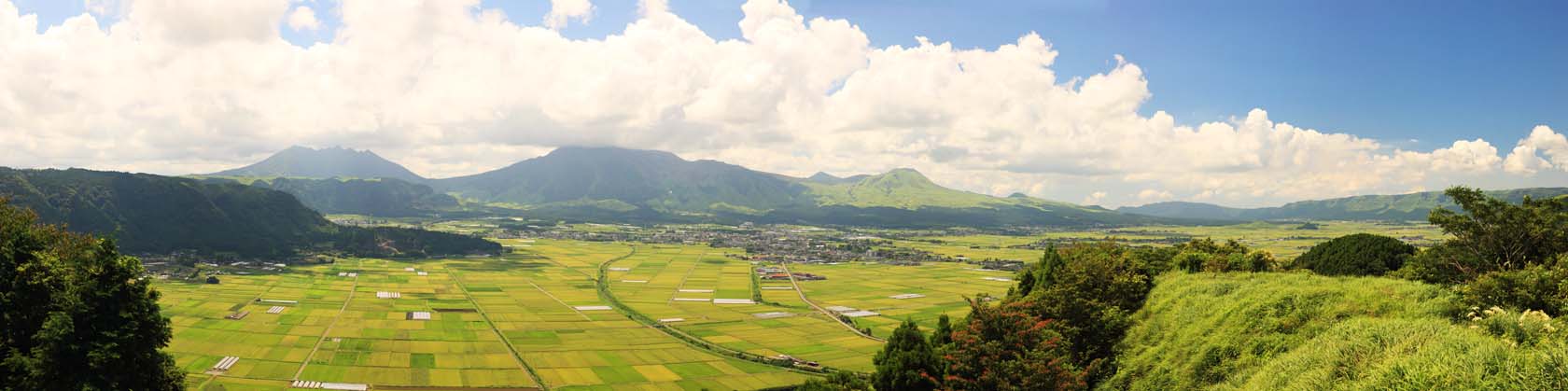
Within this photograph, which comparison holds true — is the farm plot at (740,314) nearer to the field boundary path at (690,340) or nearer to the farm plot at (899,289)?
the field boundary path at (690,340)

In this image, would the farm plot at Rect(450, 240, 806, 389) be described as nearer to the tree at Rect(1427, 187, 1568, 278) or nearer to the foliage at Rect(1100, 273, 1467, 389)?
the foliage at Rect(1100, 273, 1467, 389)

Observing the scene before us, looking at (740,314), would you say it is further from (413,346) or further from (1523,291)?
(1523,291)

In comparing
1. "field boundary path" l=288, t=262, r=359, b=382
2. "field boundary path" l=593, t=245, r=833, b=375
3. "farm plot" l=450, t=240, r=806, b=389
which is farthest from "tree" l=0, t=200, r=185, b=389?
"field boundary path" l=593, t=245, r=833, b=375

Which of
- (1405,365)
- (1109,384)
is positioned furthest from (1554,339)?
(1109,384)

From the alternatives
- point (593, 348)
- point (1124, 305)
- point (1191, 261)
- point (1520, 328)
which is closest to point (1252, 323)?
point (1520, 328)

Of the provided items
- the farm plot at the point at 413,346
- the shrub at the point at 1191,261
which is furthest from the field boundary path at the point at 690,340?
Result: the shrub at the point at 1191,261

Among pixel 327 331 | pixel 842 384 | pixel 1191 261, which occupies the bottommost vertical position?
pixel 327 331

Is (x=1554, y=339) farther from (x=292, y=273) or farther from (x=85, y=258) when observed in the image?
(x=292, y=273)
